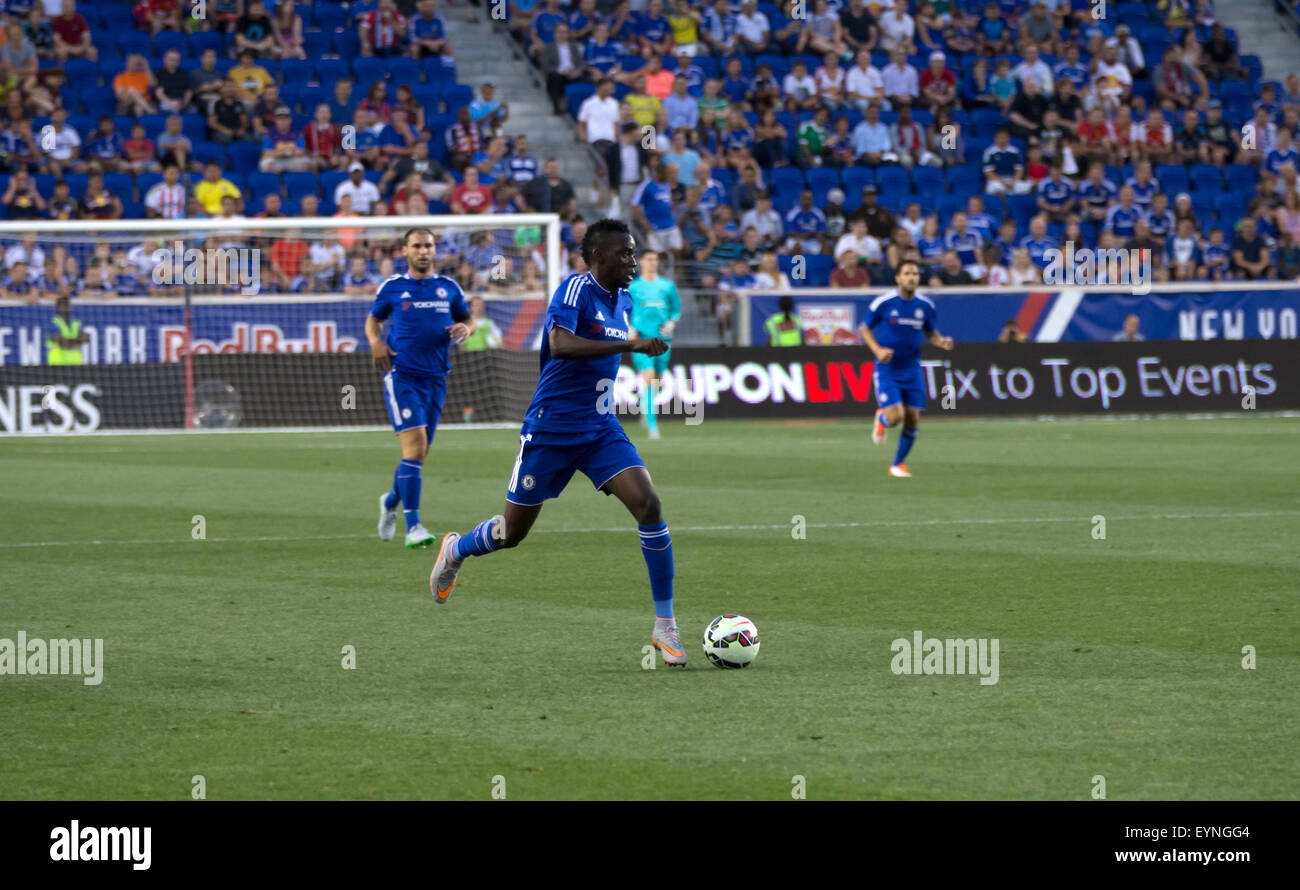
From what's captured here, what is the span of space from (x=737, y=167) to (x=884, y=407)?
11020 millimetres

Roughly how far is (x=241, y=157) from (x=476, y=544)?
19066mm

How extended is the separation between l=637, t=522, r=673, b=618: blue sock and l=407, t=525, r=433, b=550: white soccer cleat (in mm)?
4193

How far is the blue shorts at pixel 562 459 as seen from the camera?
24.2 ft

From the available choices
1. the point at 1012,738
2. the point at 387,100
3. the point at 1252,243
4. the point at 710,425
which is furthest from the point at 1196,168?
the point at 1012,738

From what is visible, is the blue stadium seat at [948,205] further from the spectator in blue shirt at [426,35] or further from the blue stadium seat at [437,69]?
the spectator in blue shirt at [426,35]

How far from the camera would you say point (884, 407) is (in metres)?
17.1

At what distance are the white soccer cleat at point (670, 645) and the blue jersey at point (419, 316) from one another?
5.04 meters

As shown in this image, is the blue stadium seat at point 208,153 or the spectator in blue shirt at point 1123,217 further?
the spectator in blue shirt at point 1123,217

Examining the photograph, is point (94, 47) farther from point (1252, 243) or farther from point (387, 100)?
point (1252, 243)

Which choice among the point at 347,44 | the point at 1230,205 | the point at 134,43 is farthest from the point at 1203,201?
the point at 134,43

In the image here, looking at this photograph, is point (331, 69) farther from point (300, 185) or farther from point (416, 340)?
point (416, 340)

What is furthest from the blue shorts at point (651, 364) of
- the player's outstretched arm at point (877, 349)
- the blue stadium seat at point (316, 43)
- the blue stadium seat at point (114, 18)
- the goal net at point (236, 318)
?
the blue stadium seat at point (114, 18)

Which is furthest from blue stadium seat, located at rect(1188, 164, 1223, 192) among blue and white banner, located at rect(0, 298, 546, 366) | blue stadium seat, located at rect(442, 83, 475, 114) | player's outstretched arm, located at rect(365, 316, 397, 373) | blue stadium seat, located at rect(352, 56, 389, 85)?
player's outstretched arm, located at rect(365, 316, 397, 373)
